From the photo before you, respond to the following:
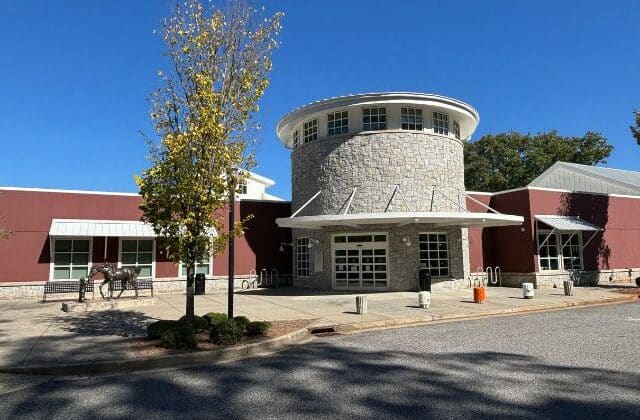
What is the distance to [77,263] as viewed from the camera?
2117cm

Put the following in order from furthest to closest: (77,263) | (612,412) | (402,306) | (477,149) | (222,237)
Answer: (477,149) → (77,263) → (402,306) → (222,237) → (612,412)

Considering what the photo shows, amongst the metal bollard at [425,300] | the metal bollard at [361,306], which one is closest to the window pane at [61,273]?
the metal bollard at [361,306]

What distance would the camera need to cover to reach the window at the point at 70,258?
20844 mm

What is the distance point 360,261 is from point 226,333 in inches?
507

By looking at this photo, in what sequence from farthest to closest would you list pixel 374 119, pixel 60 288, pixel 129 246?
1. pixel 129 246
2. pixel 374 119
3. pixel 60 288

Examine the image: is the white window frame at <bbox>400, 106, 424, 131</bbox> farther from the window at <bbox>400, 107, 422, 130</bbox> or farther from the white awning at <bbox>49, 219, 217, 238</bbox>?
the white awning at <bbox>49, 219, 217, 238</bbox>

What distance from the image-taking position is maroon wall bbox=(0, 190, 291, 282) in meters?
20.1

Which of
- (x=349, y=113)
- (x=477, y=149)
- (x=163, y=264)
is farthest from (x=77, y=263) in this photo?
(x=477, y=149)

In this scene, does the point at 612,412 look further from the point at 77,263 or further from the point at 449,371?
the point at 77,263

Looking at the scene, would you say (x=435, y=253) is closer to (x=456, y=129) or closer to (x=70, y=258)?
(x=456, y=129)

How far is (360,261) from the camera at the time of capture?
21500 millimetres

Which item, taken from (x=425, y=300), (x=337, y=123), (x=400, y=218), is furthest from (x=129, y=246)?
(x=425, y=300)

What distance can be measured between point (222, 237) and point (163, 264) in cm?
1428

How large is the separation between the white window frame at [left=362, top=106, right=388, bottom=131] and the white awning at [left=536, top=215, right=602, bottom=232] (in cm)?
914
